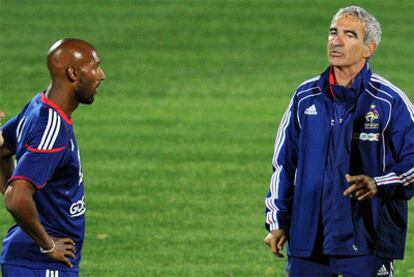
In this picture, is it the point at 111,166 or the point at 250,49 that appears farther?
the point at 250,49

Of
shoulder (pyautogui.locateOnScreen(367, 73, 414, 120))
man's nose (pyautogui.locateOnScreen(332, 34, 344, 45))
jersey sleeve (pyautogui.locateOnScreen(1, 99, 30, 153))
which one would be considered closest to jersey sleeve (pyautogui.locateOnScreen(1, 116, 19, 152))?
jersey sleeve (pyautogui.locateOnScreen(1, 99, 30, 153))

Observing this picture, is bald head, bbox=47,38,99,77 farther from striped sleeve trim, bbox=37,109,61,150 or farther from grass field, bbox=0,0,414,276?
grass field, bbox=0,0,414,276

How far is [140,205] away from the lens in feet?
47.3

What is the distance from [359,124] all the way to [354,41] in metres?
0.48

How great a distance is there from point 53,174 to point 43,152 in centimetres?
18

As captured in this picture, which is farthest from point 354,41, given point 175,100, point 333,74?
point 175,100

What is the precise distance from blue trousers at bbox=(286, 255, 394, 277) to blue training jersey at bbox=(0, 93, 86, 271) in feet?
4.20

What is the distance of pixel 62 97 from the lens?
7266mm

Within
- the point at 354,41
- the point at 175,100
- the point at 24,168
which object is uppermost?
the point at 354,41

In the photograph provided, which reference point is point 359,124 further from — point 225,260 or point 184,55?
point 184,55

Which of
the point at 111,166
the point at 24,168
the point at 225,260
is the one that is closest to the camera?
the point at 24,168

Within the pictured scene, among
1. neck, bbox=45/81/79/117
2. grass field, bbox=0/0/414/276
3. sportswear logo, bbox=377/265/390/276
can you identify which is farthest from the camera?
grass field, bbox=0/0/414/276

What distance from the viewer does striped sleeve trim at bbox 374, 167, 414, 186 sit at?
756 centimetres

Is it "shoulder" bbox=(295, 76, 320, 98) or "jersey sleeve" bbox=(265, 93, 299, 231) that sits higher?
"shoulder" bbox=(295, 76, 320, 98)
